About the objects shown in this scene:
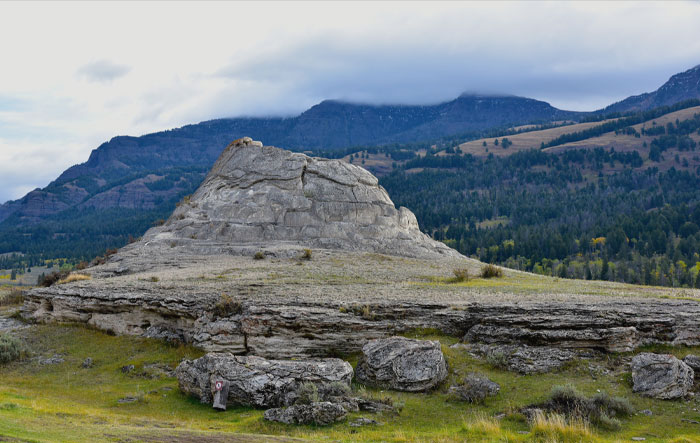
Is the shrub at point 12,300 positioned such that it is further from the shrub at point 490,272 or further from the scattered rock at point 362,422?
the shrub at point 490,272

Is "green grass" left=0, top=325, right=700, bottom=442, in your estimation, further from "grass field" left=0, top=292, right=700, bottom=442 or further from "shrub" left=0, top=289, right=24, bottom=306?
"shrub" left=0, top=289, right=24, bottom=306

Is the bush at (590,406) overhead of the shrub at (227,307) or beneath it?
beneath

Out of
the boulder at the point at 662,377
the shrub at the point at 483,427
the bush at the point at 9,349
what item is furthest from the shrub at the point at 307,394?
the bush at the point at 9,349

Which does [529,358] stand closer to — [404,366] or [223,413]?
[404,366]

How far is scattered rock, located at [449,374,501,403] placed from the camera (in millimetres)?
22125

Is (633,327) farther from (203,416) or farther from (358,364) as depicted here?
(203,416)

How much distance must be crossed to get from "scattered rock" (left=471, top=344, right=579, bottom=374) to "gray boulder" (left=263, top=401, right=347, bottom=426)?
27.7 feet

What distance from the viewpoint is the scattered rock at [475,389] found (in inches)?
871

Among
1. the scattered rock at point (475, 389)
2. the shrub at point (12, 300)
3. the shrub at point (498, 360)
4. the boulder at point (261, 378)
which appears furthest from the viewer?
the shrub at point (12, 300)

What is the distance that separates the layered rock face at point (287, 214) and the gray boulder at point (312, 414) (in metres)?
28.8

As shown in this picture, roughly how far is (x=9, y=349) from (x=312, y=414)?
20.7 m

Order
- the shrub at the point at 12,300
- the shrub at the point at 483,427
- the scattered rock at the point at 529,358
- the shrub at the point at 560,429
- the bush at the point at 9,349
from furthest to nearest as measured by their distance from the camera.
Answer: the shrub at the point at 12,300
the bush at the point at 9,349
the scattered rock at the point at 529,358
the shrub at the point at 483,427
the shrub at the point at 560,429

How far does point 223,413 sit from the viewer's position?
22.7 m

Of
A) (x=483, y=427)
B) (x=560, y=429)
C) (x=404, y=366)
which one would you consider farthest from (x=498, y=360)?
(x=560, y=429)
